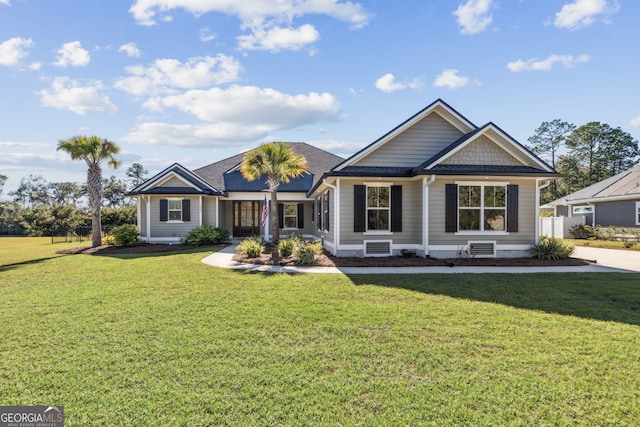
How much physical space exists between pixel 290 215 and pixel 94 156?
11.6 meters

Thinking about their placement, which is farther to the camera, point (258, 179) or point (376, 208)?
point (258, 179)

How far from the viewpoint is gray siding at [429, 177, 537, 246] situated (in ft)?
40.8

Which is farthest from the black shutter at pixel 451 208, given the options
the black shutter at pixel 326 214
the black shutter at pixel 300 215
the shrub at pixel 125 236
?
the shrub at pixel 125 236

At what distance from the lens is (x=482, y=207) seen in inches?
498

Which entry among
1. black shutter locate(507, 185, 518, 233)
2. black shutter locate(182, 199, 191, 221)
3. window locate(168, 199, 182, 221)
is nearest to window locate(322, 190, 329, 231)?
black shutter locate(507, 185, 518, 233)

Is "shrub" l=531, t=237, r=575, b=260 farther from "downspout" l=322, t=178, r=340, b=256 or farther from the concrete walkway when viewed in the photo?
"downspout" l=322, t=178, r=340, b=256

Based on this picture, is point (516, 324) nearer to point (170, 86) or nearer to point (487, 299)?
point (487, 299)

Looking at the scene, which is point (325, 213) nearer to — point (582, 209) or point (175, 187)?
point (175, 187)

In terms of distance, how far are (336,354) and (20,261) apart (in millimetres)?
14686

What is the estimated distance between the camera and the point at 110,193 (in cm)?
6050

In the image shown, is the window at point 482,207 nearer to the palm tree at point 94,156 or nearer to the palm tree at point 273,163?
the palm tree at point 273,163

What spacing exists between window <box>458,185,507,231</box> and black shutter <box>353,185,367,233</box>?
358cm

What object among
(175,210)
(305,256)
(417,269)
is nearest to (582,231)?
(417,269)

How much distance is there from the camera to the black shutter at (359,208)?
1275 cm
